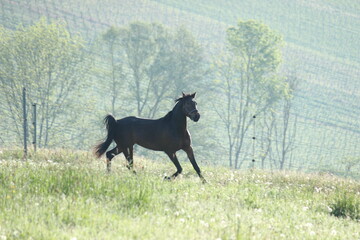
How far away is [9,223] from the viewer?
230 inches

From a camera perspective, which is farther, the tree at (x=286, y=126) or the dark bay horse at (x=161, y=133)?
the tree at (x=286, y=126)

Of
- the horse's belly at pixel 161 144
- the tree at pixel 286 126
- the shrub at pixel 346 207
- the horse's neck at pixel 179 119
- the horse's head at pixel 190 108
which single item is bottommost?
the tree at pixel 286 126

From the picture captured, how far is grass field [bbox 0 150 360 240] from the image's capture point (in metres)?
5.89

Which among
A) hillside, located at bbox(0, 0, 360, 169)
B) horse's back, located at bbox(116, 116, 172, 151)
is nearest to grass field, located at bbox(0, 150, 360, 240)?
horse's back, located at bbox(116, 116, 172, 151)

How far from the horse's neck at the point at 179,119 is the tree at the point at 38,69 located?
39373mm

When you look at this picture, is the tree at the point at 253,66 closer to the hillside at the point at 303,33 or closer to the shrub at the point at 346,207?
the hillside at the point at 303,33

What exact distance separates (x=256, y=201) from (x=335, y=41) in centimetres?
10304

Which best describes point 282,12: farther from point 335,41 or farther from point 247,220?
point 247,220

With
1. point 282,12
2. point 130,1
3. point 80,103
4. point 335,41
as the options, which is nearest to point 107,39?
point 80,103

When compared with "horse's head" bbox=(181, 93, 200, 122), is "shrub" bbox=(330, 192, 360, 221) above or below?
below

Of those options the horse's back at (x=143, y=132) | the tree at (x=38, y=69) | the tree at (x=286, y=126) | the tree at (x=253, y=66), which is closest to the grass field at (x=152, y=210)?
the horse's back at (x=143, y=132)

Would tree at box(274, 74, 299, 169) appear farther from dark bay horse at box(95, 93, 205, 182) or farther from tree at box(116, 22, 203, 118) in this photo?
dark bay horse at box(95, 93, 205, 182)

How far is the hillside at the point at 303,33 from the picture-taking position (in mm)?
71350

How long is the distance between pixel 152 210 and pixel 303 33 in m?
108
